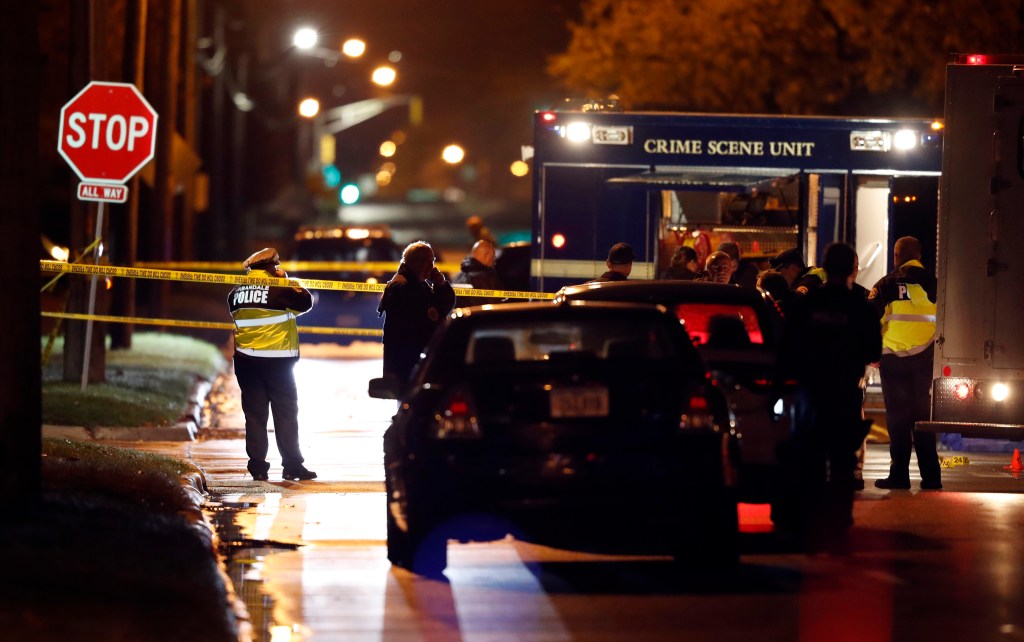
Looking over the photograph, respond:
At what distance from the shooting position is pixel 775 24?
107 ft

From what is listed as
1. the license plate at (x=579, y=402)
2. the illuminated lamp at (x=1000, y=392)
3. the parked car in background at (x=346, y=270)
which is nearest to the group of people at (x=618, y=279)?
the illuminated lamp at (x=1000, y=392)

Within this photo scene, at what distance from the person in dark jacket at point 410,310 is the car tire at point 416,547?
3.85 meters

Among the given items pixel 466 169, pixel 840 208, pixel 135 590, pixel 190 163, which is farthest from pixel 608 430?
pixel 466 169

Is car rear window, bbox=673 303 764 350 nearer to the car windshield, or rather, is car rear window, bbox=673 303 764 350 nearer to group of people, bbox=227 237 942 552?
group of people, bbox=227 237 942 552

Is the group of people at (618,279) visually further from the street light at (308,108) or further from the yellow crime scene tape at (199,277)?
the street light at (308,108)

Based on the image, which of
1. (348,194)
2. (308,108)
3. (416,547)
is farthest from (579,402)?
(308,108)

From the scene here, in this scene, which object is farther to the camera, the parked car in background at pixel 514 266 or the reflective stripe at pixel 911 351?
the parked car in background at pixel 514 266

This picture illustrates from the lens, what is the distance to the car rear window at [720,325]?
10688mm

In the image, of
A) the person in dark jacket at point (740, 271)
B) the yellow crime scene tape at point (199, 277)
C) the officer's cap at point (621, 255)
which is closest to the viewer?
the officer's cap at point (621, 255)

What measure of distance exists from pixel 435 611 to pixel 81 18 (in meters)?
11.5

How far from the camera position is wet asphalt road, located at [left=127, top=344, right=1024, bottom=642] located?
797 cm

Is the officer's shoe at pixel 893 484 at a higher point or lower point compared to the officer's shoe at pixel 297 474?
higher

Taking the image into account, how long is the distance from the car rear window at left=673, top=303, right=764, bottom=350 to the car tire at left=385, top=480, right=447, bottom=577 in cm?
229

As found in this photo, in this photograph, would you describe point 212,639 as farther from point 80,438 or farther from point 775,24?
point 775,24
